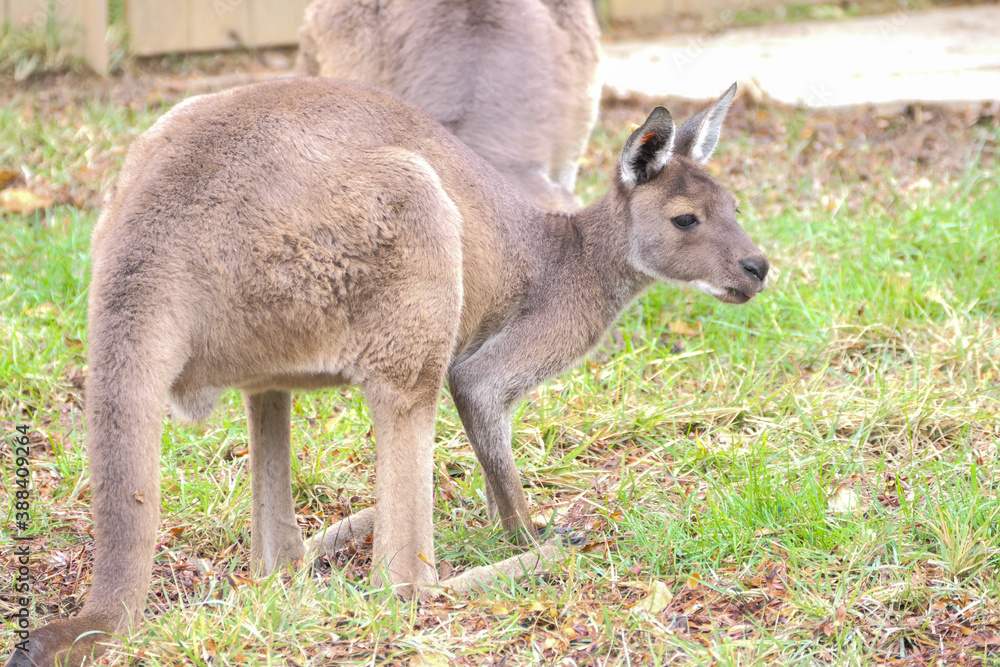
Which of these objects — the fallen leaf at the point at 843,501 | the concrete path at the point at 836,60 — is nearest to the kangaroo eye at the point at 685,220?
the fallen leaf at the point at 843,501

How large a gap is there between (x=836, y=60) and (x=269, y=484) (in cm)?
678

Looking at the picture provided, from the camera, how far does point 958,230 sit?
17.0 ft

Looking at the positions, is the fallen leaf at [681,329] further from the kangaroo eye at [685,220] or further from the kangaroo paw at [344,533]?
the kangaroo paw at [344,533]

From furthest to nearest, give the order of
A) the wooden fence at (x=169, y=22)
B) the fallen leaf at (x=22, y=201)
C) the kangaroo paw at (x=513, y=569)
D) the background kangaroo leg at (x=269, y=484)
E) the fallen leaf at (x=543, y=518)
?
the wooden fence at (x=169, y=22) < the fallen leaf at (x=22, y=201) < the fallen leaf at (x=543, y=518) < the background kangaroo leg at (x=269, y=484) < the kangaroo paw at (x=513, y=569)

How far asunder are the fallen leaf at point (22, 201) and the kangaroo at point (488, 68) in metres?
1.53

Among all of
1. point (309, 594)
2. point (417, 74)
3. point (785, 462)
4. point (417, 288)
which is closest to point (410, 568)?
point (309, 594)

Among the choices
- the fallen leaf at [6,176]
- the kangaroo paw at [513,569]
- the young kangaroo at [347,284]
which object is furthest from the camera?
the fallen leaf at [6,176]

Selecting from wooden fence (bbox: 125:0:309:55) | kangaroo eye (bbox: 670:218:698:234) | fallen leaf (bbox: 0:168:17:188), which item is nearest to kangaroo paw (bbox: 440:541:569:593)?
kangaroo eye (bbox: 670:218:698:234)

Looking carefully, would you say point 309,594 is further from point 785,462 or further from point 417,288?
point 785,462

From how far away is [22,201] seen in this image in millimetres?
5684

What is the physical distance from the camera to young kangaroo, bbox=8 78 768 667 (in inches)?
98.3

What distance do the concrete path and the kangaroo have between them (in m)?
2.33

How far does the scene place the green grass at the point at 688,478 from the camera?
2.77m

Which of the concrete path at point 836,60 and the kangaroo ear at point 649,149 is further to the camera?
the concrete path at point 836,60
